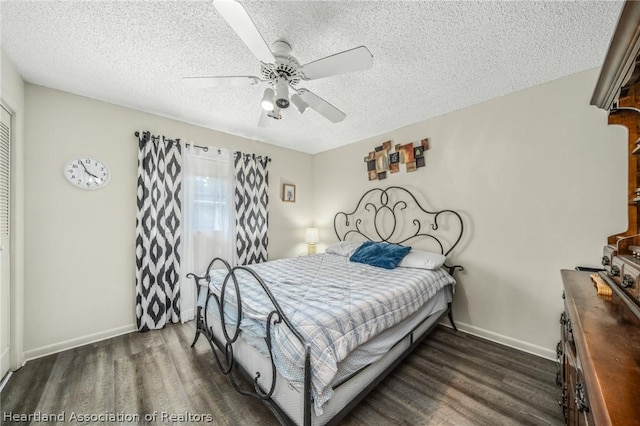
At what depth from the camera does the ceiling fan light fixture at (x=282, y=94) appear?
5.36ft

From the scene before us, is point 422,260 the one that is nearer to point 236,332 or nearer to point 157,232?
point 236,332

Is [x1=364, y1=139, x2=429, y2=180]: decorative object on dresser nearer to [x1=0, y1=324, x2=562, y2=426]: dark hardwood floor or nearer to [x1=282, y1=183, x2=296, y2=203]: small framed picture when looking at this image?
[x1=282, y1=183, x2=296, y2=203]: small framed picture

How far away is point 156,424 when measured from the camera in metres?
1.51

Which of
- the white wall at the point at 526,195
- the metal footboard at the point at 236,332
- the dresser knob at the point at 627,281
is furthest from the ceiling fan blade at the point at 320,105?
the dresser knob at the point at 627,281

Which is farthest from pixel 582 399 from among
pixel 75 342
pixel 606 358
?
pixel 75 342

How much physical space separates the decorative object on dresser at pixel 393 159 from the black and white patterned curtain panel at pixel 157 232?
2569 millimetres

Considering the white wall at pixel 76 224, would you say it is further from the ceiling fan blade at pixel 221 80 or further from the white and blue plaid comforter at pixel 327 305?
the ceiling fan blade at pixel 221 80

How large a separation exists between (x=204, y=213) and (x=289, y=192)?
1.45 metres

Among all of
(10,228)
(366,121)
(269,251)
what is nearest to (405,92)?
(366,121)

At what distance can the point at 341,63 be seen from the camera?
1.50m

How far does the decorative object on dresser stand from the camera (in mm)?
3102

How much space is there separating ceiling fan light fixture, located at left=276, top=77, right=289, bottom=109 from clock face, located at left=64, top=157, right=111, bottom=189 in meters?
2.21

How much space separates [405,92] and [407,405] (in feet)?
8.59

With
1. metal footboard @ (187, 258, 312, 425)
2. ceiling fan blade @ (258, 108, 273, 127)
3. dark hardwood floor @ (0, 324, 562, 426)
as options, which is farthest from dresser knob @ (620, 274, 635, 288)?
ceiling fan blade @ (258, 108, 273, 127)
